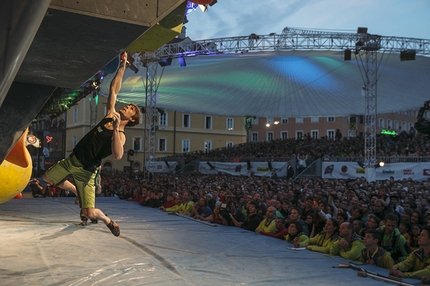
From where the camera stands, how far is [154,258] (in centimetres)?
638

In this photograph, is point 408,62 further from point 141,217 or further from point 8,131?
point 8,131

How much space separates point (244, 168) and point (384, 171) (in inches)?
372

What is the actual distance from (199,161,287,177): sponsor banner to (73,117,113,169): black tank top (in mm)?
20945

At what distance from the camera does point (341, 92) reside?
30.6 m

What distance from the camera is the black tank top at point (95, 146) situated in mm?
5153

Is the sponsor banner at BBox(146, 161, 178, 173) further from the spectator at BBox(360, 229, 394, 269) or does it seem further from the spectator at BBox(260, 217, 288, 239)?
the spectator at BBox(360, 229, 394, 269)

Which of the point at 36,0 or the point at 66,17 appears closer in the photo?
the point at 36,0

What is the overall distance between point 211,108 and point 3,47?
3320cm

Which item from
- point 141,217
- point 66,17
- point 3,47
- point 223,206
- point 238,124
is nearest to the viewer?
point 3,47

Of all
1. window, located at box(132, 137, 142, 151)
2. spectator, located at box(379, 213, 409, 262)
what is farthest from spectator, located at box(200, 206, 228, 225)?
window, located at box(132, 137, 142, 151)

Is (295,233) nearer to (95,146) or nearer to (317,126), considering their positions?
(95,146)

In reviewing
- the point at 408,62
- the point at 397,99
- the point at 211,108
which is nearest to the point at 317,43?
the point at 408,62

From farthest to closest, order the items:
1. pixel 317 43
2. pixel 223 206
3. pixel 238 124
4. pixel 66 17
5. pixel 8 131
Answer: pixel 238 124 < pixel 317 43 < pixel 223 206 < pixel 8 131 < pixel 66 17

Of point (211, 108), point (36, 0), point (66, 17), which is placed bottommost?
point (36, 0)
